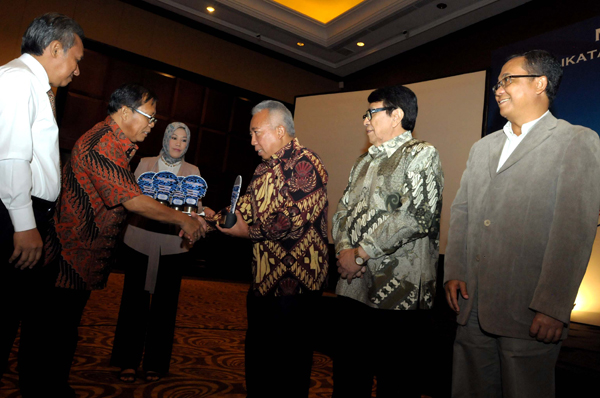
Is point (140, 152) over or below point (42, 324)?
over

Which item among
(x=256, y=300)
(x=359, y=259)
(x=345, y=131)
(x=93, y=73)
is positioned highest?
(x=93, y=73)

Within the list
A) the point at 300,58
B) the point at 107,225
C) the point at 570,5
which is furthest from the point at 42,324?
the point at 300,58

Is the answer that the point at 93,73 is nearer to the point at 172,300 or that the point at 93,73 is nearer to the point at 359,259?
the point at 172,300

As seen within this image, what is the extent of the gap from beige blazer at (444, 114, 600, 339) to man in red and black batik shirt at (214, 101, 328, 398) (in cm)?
56

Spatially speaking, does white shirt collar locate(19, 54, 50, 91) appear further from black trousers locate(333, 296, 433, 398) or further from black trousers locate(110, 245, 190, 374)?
black trousers locate(333, 296, 433, 398)

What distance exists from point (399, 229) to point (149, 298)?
149 centimetres

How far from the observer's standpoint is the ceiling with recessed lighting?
5.52m

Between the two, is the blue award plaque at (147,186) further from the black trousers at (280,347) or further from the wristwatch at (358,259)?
the wristwatch at (358,259)

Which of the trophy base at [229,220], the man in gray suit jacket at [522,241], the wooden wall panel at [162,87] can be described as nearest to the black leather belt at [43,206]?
the trophy base at [229,220]

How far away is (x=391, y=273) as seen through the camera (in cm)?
151

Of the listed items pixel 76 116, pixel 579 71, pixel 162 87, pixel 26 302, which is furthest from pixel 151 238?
pixel 162 87

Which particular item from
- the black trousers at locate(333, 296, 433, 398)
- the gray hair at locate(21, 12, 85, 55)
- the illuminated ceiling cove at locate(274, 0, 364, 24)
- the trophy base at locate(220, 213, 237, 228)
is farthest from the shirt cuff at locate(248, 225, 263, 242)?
the illuminated ceiling cove at locate(274, 0, 364, 24)

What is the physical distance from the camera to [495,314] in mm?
1239

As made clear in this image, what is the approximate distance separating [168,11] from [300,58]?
2364 millimetres
